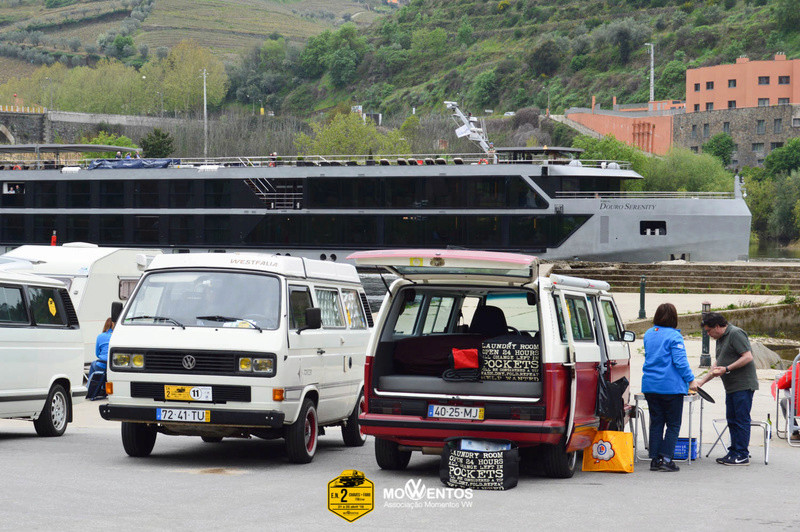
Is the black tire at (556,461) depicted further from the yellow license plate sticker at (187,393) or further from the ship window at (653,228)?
the ship window at (653,228)

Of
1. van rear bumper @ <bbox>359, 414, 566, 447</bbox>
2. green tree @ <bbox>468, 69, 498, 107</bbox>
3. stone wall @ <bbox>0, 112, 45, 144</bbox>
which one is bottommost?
van rear bumper @ <bbox>359, 414, 566, 447</bbox>

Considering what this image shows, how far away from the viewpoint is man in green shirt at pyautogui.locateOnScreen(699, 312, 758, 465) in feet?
31.3

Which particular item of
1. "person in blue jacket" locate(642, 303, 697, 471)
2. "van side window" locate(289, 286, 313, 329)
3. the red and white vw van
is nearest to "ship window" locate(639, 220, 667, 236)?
"van side window" locate(289, 286, 313, 329)

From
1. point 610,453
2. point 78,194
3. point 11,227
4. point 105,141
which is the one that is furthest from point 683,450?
point 105,141

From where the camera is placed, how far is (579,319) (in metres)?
9.29

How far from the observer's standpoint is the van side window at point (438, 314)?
951 centimetres

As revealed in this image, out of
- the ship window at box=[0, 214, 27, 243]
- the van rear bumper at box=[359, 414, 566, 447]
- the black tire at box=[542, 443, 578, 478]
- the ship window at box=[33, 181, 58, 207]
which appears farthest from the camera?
the ship window at box=[0, 214, 27, 243]

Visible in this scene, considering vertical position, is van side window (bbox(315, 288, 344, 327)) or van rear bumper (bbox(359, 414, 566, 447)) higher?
van side window (bbox(315, 288, 344, 327))

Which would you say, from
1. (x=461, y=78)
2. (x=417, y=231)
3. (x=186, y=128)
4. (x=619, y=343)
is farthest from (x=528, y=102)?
(x=619, y=343)

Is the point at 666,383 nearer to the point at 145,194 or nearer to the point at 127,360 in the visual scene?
the point at 127,360

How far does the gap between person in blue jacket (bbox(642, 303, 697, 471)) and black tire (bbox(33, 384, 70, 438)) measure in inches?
239

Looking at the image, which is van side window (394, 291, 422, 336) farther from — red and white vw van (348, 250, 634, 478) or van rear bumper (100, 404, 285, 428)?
van rear bumper (100, 404, 285, 428)

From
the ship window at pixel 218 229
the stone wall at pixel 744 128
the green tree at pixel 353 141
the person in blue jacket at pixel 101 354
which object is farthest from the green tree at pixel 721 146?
the person in blue jacket at pixel 101 354

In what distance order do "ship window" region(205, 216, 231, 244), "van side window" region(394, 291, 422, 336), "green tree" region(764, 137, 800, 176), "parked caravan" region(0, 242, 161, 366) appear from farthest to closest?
"green tree" region(764, 137, 800, 176) < "ship window" region(205, 216, 231, 244) < "parked caravan" region(0, 242, 161, 366) < "van side window" region(394, 291, 422, 336)
